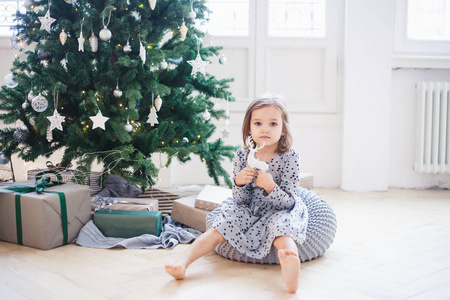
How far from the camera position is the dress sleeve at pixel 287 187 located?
5.77 feet

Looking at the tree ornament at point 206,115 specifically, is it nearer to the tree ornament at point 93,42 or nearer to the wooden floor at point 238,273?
the tree ornament at point 93,42

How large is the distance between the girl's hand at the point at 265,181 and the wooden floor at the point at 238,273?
291mm

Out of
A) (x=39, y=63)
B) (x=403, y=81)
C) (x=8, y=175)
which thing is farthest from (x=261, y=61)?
(x=8, y=175)

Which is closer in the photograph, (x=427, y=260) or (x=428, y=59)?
(x=427, y=260)

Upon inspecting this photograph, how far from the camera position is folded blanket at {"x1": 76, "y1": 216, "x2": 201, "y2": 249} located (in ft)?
6.55

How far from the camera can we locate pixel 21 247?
198cm

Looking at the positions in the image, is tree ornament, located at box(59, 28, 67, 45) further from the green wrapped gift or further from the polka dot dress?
the polka dot dress

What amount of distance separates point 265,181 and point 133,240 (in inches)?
25.4

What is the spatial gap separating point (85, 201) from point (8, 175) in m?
1.37

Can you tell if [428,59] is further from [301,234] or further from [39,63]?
[39,63]

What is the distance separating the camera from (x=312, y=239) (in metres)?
1.82

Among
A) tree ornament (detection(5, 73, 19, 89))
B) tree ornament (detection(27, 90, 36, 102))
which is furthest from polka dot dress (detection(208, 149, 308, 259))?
tree ornament (detection(5, 73, 19, 89))

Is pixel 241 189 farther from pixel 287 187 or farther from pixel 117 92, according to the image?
pixel 117 92

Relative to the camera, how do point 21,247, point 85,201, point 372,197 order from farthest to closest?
point 372,197, point 85,201, point 21,247
